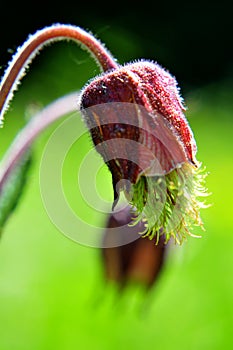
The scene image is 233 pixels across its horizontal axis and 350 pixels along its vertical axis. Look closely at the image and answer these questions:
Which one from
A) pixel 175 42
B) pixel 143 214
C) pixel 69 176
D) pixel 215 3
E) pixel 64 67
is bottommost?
pixel 143 214

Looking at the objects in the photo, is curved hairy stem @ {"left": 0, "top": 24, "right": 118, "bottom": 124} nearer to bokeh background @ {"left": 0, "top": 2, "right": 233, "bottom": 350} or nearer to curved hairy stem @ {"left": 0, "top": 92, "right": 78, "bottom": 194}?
bokeh background @ {"left": 0, "top": 2, "right": 233, "bottom": 350}

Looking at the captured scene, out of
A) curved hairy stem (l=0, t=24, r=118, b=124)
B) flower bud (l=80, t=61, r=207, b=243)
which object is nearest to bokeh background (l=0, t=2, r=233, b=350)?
curved hairy stem (l=0, t=24, r=118, b=124)

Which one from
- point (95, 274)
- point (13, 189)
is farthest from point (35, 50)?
point (95, 274)

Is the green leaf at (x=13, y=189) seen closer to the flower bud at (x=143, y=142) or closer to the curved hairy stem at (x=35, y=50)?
the curved hairy stem at (x=35, y=50)

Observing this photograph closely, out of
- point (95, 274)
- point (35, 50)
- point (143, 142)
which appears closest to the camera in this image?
point (143, 142)

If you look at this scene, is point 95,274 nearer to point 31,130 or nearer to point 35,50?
point 31,130

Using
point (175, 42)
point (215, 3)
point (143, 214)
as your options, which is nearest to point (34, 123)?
point (143, 214)

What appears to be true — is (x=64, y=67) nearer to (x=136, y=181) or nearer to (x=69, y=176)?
(x=69, y=176)
